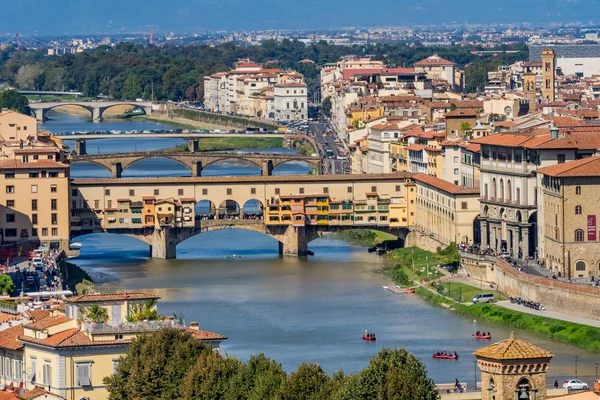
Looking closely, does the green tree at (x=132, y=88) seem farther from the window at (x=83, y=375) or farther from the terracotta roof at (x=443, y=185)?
the window at (x=83, y=375)

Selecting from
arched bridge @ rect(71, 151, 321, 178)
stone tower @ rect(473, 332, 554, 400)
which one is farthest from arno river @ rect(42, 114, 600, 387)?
stone tower @ rect(473, 332, 554, 400)

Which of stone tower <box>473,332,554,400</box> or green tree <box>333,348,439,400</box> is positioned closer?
stone tower <box>473,332,554,400</box>

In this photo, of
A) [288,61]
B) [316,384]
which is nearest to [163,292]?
[316,384]

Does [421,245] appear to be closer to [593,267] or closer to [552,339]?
[593,267]

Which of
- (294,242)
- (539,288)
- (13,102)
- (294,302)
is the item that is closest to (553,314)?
(539,288)

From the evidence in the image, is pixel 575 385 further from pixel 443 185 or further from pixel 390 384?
pixel 443 185

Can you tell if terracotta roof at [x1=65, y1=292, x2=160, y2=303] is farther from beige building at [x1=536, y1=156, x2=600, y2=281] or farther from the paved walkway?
beige building at [x1=536, y1=156, x2=600, y2=281]

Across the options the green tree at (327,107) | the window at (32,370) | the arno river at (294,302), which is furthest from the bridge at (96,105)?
the window at (32,370)
